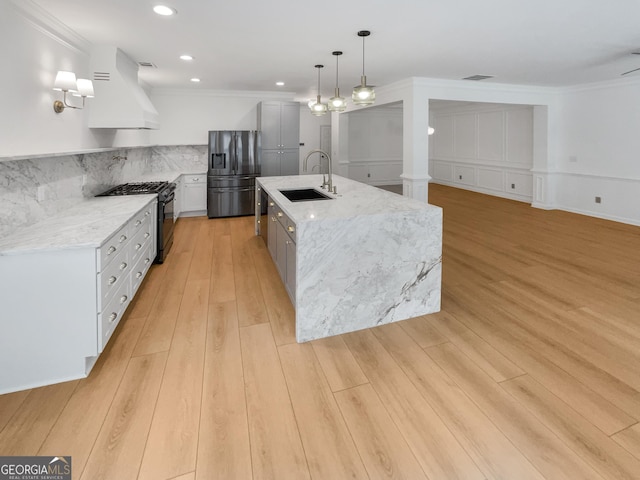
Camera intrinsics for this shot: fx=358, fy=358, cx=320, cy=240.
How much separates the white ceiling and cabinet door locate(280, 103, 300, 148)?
4.60 feet

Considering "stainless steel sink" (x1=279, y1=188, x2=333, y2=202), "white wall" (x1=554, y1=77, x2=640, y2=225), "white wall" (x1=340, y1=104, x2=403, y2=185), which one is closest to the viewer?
"stainless steel sink" (x1=279, y1=188, x2=333, y2=202)

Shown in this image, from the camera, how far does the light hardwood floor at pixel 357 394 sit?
1.65m

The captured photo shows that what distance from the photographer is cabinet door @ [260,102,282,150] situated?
23.1 feet

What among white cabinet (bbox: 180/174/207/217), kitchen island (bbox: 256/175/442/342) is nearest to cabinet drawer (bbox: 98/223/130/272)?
kitchen island (bbox: 256/175/442/342)

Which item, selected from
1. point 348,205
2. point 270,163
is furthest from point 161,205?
point 270,163

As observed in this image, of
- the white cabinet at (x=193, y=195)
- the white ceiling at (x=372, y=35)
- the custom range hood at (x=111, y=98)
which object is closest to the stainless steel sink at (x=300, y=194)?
the white ceiling at (x=372, y=35)

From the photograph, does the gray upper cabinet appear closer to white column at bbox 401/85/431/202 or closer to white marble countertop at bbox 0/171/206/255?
white column at bbox 401/85/431/202

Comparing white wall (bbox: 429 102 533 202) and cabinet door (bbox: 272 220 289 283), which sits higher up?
white wall (bbox: 429 102 533 202)

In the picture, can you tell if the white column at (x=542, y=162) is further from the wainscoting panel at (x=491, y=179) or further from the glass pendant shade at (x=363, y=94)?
the glass pendant shade at (x=363, y=94)

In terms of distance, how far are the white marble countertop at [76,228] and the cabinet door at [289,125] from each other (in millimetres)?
4066

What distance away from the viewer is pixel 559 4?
116 inches

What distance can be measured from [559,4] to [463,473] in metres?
3.53

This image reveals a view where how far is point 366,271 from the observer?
2.83 metres

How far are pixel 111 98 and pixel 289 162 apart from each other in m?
3.95
